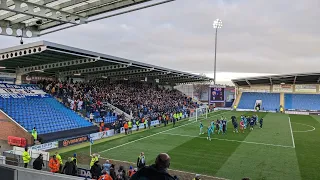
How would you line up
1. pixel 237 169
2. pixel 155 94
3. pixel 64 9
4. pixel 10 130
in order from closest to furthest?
pixel 64 9 < pixel 237 169 < pixel 10 130 < pixel 155 94

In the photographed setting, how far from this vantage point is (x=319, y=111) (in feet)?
179

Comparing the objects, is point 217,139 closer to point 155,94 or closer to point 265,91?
point 155,94

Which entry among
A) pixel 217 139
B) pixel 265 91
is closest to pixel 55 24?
pixel 217 139

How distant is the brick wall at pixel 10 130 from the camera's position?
66.3 ft

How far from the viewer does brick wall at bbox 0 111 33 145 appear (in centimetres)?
2020

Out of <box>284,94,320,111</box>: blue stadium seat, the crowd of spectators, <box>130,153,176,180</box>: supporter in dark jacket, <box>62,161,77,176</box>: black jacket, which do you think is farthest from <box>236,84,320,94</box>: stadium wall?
<box>130,153,176,180</box>: supporter in dark jacket

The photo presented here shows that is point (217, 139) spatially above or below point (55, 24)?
below

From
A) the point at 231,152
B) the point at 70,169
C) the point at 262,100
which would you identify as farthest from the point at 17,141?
the point at 262,100

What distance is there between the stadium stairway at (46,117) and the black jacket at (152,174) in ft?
64.2

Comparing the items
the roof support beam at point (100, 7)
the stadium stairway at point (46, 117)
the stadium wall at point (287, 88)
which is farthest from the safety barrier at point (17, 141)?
the stadium wall at point (287, 88)

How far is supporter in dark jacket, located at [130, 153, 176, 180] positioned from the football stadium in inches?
0.4

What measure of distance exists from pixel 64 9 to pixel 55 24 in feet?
2.67

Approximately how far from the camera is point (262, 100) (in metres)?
62.0

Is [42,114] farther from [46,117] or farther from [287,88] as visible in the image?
[287,88]
